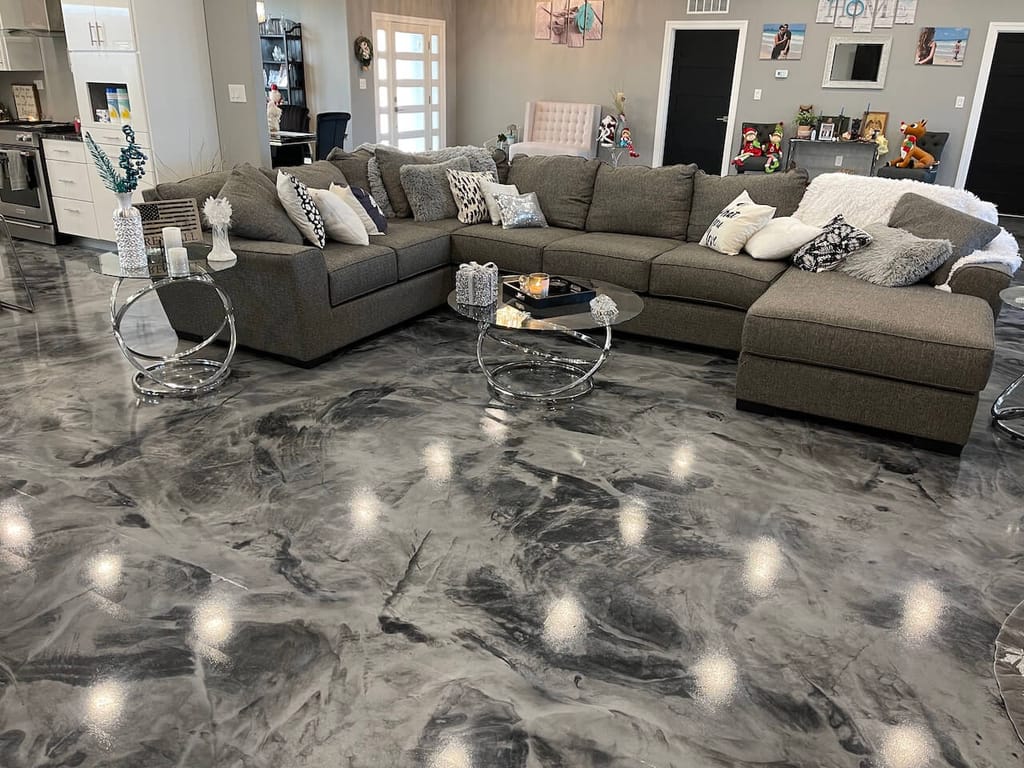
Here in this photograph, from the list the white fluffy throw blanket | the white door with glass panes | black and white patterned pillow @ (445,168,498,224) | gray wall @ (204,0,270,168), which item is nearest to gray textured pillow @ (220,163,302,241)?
black and white patterned pillow @ (445,168,498,224)

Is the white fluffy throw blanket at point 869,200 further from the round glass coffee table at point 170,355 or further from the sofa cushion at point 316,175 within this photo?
the round glass coffee table at point 170,355

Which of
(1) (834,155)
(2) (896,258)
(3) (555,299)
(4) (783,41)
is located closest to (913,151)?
(1) (834,155)

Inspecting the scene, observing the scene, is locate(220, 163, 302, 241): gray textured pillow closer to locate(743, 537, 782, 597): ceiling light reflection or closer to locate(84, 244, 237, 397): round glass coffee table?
locate(84, 244, 237, 397): round glass coffee table

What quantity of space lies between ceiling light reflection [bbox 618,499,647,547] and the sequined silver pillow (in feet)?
8.44

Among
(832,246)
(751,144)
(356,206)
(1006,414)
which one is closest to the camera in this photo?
(1006,414)

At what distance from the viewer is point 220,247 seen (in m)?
3.54

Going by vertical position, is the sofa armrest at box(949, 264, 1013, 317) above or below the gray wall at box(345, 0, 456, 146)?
below

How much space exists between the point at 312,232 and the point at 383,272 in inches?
16.5

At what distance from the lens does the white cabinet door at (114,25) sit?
5234mm

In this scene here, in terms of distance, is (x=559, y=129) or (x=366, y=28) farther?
(x=559, y=129)

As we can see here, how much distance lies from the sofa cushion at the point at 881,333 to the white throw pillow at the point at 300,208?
2248 mm

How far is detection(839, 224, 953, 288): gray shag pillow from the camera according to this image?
12.0 feet

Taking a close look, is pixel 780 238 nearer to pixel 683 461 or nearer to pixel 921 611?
pixel 683 461

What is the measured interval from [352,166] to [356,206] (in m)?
0.61
